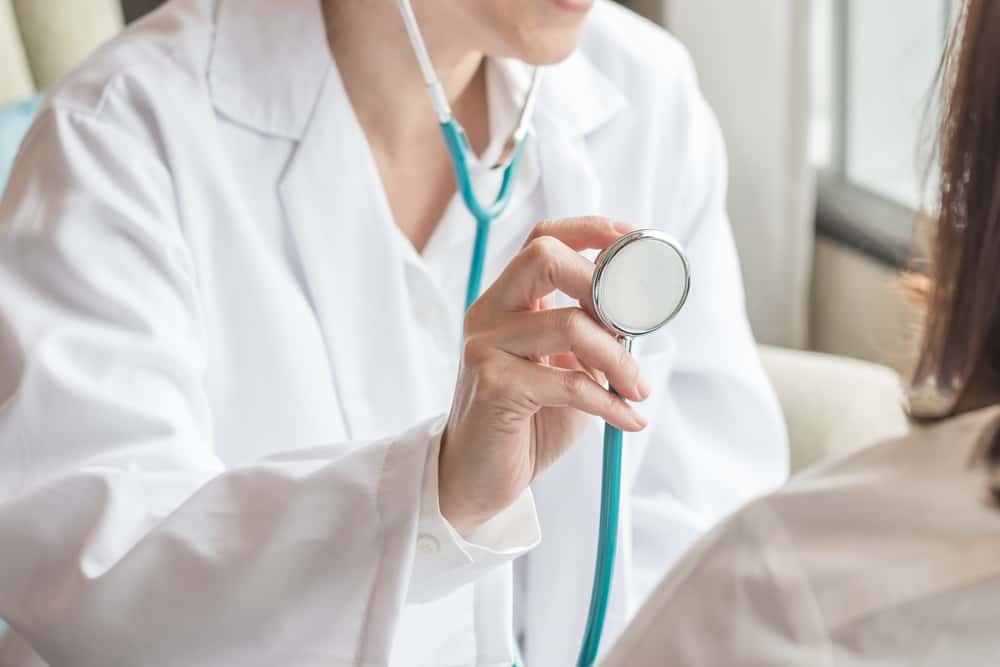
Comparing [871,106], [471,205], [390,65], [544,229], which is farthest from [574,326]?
[871,106]

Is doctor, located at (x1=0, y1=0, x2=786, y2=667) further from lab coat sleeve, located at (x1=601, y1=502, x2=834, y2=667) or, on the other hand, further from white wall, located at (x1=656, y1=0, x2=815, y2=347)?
white wall, located at (x1=656, y1=0, x2=815, y2=347)

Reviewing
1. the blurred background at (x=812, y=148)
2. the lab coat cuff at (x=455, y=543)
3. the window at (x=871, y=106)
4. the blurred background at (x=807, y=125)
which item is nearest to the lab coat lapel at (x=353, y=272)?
the lab coat cuff at (x=455, y=543)

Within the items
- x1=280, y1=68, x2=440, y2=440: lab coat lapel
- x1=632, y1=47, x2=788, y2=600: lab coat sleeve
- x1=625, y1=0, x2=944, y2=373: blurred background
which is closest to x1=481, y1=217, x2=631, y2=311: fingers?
x1=280, y1=68, x2=440, y2=440: lab coat lapel

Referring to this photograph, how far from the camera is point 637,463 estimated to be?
1.28 metres

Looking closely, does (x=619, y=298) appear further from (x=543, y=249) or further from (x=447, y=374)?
(x=447, y=374)

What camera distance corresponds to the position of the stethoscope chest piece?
2.35 feet

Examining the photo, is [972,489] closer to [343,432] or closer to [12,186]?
[343,432]

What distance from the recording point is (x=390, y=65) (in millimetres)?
1181

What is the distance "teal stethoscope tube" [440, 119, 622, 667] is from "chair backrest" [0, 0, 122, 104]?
2.95 ft

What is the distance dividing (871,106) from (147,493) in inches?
62.6

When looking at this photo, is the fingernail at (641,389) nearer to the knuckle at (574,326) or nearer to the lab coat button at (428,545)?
the knuckle at (574,326)

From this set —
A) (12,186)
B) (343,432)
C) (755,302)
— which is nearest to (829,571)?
(343,432)

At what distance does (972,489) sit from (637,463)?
0.76m

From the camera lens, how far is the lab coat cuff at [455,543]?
33.4 inches
